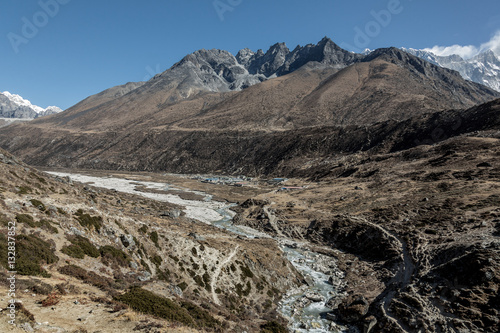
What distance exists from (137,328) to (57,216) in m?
16.6

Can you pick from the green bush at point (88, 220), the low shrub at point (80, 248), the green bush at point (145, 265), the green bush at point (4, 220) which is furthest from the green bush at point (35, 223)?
the green bush at point (145, 265)

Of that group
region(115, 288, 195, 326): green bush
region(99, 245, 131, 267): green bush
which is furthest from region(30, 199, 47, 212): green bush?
region(115, 288, 195, 326): green bush

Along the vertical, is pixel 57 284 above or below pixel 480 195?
below

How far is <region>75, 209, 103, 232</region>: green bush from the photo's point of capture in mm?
27797

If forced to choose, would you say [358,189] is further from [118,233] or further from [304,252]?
[118,233]

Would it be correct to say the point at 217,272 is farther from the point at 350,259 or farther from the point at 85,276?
the point at 350,259

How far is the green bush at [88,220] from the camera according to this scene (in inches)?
1094

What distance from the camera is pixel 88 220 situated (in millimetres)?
28375

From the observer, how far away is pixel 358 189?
76.4m

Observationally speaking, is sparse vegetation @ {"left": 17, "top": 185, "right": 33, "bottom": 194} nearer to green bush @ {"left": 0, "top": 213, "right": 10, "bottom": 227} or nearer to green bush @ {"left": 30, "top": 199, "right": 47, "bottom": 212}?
green bush @ {"left": 30, "top": 199, "right": 47, "bottom": 212}

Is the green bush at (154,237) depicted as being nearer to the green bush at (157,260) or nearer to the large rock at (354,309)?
the green bush at (157,260)

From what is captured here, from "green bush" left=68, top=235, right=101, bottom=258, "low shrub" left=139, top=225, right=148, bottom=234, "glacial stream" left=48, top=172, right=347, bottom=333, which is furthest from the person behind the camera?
"low shrub" left=139, top=225, right=148, bottom=234

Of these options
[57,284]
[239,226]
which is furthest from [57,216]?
[239,226]

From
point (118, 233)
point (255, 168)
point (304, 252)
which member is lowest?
point (304, 252)
